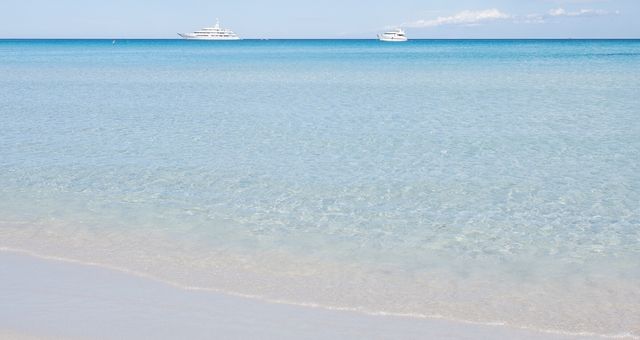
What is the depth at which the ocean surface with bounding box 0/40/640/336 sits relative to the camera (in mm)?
8039

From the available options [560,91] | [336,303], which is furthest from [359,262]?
[560,91]

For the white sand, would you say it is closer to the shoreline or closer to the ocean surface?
the shoreline

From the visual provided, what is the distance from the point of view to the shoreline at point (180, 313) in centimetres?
674

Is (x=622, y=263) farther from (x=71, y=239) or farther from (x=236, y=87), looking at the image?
(x=236, y=87)

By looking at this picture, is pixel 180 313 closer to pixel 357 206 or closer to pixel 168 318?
pixel 168 318

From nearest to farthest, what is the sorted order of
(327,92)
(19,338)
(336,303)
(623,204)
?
1. (19,338)
2. (336,303)
3. (623,204)
4. (327,92)

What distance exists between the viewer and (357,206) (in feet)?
38.6

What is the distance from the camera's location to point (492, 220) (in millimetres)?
10906

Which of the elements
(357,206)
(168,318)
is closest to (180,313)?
(168,318)

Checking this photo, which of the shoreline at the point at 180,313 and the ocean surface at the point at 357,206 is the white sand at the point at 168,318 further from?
the ocean surface at the point at 357,206

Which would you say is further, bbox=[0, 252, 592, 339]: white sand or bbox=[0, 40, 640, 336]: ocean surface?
bbox=[0, 40, 640, 336]: ocean surface

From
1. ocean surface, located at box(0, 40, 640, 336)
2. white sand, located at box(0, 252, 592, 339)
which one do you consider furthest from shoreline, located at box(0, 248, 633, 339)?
ocean surface, located at box(0, 40, 640, 336)

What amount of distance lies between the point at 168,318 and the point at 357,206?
528cm

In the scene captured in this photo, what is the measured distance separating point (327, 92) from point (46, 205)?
23.5m
